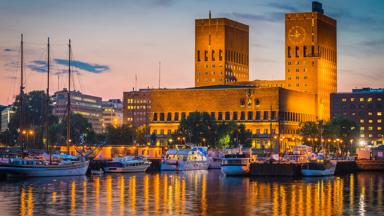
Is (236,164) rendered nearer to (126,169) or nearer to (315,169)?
(315,169)

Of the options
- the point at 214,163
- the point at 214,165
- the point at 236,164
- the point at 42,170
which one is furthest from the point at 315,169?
the point at 214,163

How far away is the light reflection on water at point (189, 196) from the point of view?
3209 inches

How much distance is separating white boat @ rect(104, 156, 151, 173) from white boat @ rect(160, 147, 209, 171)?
6.39m

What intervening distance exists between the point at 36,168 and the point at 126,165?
2750 centimetres

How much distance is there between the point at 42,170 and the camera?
443ft

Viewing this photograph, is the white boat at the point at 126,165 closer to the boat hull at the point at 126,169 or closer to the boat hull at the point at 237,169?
the boat hull at the point at 126,169

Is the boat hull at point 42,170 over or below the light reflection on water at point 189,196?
over

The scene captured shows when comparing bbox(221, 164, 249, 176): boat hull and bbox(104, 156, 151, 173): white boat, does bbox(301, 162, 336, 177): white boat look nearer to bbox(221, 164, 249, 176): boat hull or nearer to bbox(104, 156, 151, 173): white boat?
bbox(221, 164, 249, 176): boat hull

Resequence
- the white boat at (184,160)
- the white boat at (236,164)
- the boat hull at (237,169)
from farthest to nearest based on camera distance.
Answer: the white boat at (184,160) < the white boat at (236,164) < the boat hull at (237,169)

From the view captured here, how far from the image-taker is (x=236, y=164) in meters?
145

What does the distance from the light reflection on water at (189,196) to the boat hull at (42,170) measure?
15.7ft

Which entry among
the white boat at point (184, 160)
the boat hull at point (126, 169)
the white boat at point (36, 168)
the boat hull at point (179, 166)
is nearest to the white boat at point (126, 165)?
the boat hull at point (126, 169)

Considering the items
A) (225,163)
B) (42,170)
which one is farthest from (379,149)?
(42,170)

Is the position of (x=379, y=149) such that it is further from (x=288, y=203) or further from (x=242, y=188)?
(x=288, y=203)
